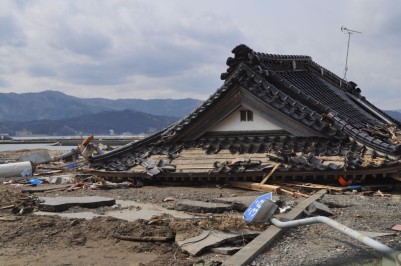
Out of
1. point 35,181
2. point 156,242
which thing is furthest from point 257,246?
point 35,181

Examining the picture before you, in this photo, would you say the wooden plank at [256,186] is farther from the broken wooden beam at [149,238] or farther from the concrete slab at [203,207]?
the broken wooden beam at [149,238]

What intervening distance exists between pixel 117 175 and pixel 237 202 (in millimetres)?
5727

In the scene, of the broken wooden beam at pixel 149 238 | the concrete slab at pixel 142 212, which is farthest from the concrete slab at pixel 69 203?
the broken wooden beam at pixel 149 238

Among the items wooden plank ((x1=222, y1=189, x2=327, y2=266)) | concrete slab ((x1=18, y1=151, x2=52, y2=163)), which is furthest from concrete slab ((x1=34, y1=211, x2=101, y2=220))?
concrete slab ((x1=18, y1=151, x2=52, y2=163))

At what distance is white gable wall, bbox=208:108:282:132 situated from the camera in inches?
536

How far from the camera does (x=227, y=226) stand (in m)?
7.02

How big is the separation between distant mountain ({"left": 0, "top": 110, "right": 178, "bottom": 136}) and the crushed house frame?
8837 cm

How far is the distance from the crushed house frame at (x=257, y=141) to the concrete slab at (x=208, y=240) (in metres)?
5.24

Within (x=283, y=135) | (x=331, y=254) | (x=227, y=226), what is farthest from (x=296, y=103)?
(x=331, y=254)

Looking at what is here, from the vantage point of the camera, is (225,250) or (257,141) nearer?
(225,250)

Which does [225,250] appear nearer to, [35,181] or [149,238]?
[149,238]

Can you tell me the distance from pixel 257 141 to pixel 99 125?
112800 mm

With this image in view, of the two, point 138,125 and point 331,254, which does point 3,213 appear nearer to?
point 331,254

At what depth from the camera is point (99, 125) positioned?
122 m
